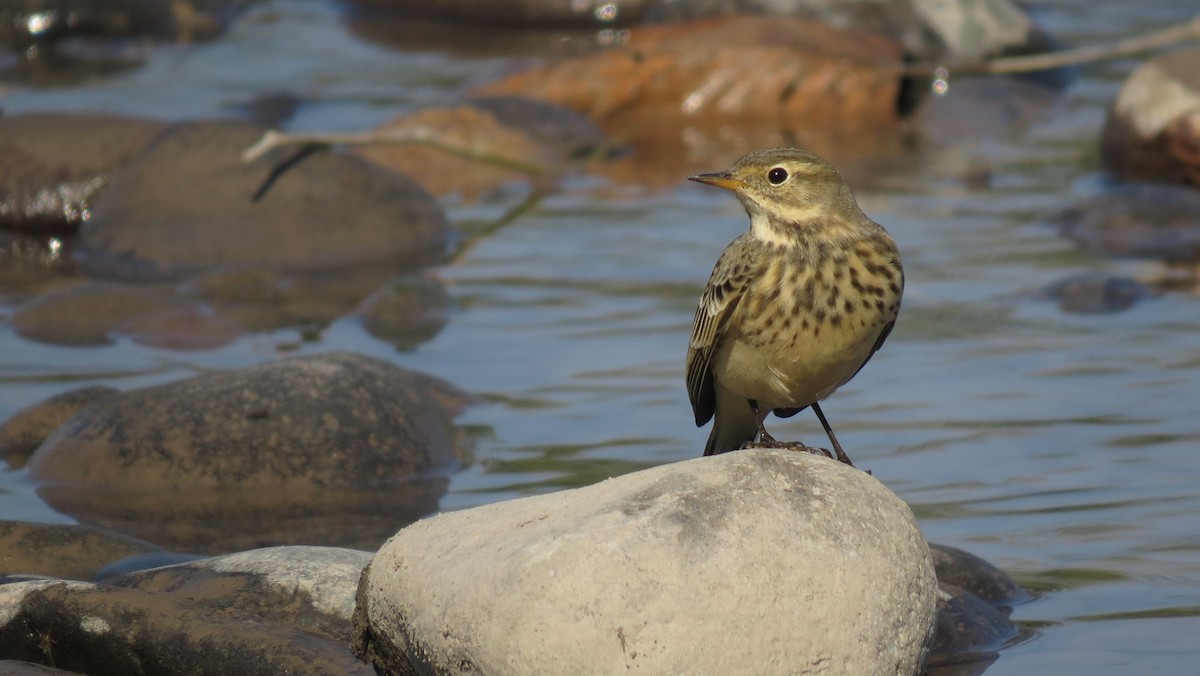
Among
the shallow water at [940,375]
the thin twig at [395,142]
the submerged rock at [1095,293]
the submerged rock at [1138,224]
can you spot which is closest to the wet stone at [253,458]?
the shallow water at [940,375]

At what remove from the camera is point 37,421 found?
29.1 feet

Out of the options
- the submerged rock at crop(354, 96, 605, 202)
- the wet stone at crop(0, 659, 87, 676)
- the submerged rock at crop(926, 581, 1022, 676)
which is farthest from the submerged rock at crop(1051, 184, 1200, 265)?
the wet stone at crop(0, 659, 87, 676)

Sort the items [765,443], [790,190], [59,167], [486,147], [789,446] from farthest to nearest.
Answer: [486,147] < [59,167] < [790,190] < [765,443] < [789,446]

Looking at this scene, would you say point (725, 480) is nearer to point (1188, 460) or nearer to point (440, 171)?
point (1188, 460)

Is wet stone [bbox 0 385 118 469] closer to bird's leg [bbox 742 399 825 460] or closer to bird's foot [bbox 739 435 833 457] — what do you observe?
bird's leg [bbox 742 399 825 460]

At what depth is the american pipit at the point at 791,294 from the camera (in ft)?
20.4

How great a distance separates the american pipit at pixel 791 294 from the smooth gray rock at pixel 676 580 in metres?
0.55

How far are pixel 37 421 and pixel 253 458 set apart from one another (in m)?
1.32

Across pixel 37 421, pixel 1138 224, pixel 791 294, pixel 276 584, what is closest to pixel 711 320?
pixel 791 294

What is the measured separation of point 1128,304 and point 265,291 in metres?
5.38

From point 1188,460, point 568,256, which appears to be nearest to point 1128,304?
point 1188,460

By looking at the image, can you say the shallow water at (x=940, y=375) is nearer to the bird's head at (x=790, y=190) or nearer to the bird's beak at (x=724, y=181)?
the bird's head at (x=790, y=190)

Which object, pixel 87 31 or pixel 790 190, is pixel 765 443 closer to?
pixel 790 190

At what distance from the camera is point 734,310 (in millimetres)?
6375
